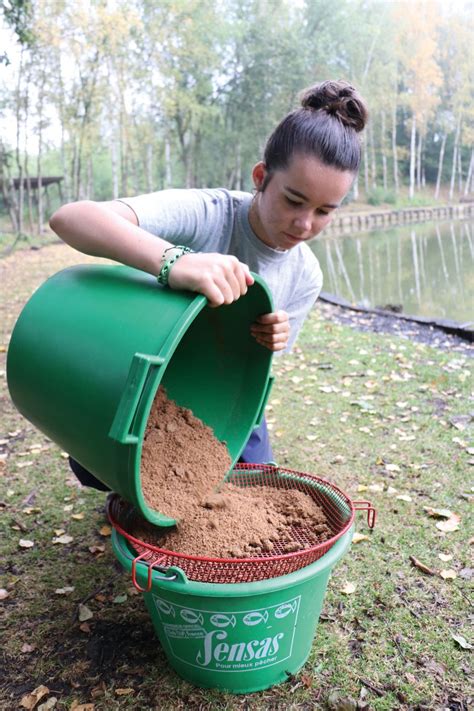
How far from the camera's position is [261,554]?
1.62 metres

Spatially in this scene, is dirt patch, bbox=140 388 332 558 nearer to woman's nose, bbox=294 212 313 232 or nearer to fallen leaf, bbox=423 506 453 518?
woman's nose, bbox=294 212 313 232

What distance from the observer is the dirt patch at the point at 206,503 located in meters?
1.65

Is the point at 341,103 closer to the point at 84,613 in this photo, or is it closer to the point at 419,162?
the point at 84,613

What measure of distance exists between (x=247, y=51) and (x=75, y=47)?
9.54 meters

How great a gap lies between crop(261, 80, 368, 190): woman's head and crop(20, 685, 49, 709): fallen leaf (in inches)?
67.9

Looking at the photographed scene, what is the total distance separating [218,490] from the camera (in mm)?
1891

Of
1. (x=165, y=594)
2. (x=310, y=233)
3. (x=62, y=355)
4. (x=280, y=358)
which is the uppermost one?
(x=310, y=233)

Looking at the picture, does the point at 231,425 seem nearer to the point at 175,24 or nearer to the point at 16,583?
the point at 16,583

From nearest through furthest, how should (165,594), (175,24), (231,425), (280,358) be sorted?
(165,594), (231,425), (280,358), (175,24)

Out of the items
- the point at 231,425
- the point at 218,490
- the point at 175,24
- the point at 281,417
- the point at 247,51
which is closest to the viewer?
the point at 218,490

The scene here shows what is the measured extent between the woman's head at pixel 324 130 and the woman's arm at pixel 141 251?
57 cm

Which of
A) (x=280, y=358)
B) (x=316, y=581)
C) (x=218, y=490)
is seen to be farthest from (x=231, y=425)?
(x=280, y=358)

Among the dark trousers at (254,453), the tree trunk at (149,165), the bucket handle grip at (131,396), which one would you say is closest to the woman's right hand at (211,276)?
the bucket handle grip at (131,396)

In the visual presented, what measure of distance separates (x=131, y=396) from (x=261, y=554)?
64 cm
